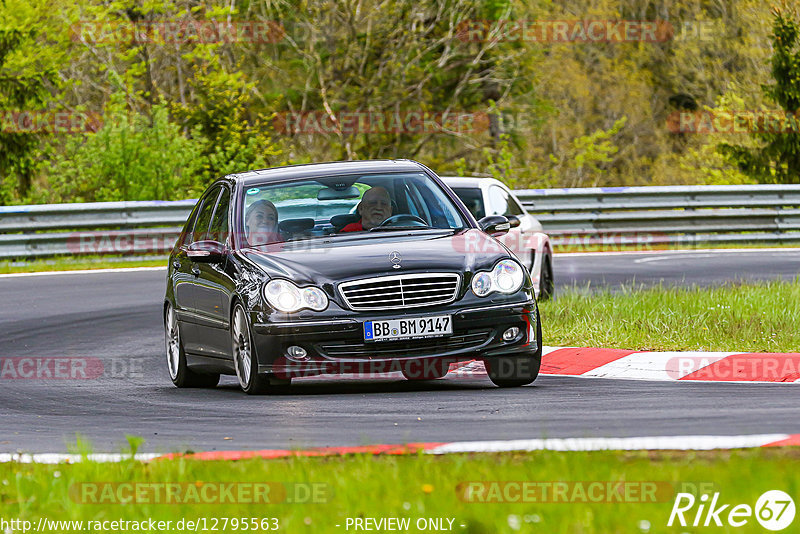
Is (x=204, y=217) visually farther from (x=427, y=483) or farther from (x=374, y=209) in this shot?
(x=427, y=483)

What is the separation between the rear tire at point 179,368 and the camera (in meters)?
10.8

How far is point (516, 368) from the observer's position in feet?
31.1

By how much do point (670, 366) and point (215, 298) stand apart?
3232mm

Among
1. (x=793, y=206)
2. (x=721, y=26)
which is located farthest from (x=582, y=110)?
(x=793, y=206)

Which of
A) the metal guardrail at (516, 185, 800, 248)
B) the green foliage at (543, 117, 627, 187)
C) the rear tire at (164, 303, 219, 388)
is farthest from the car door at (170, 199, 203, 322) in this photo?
the green foliage at (543, 117, 627, 187)

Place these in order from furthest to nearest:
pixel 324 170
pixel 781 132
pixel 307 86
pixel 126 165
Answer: pixel 307 86 < pixel 781 132 < pixel 126 165 < pixel 324 170

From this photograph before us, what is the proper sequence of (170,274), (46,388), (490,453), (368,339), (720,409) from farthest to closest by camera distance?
1. (170,274)
2. (46,388)
3. (368,339)
4. (720,409)
5. (490,453)

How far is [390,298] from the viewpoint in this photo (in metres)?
9.05

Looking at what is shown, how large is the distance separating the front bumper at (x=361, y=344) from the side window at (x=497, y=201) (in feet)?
18.9

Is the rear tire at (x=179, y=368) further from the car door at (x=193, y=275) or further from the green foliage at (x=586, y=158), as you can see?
the green foliage at (x=586, y=158)

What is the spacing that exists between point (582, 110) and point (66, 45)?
28.5 metres

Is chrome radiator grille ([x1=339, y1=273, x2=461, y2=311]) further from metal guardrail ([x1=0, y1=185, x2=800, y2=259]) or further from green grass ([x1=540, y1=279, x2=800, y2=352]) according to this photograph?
metal guardrail ([x1=0, y1=185, x2=800, y2=259])

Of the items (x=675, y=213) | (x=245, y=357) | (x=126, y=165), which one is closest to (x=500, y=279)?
(x=245, y=357)

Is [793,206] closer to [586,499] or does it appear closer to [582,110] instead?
[586,499]
